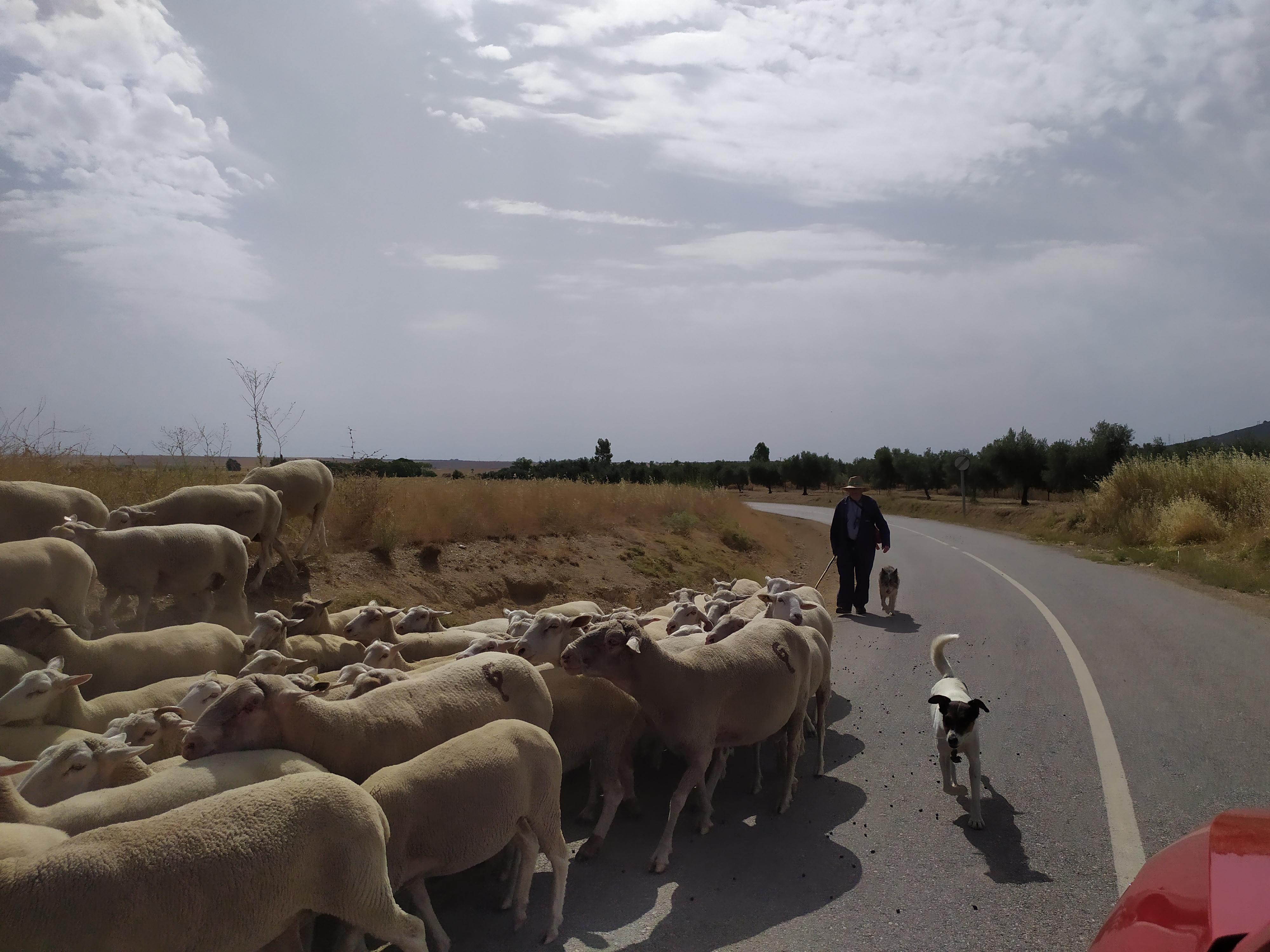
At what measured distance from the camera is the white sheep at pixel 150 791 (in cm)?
377

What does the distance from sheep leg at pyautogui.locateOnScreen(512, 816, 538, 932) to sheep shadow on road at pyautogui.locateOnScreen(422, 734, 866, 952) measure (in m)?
0.06

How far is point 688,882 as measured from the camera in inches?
200

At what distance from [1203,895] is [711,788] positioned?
13.9 feet

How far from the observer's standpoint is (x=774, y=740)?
8273 mm

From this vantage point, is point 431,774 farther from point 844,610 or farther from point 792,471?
point 792,471

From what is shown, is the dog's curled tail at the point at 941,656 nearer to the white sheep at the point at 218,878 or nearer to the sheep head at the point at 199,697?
the white sheep at the point at 218,878

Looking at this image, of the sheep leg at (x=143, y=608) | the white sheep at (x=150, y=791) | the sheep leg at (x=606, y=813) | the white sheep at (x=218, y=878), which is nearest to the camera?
the white sheep at (x=218, y=878)

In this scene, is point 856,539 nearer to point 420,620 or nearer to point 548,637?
point 420,620

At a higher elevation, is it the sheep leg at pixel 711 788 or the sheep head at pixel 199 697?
the sheep head at pixel 199 697

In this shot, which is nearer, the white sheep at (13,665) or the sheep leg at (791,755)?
the white sheep at (13,665)

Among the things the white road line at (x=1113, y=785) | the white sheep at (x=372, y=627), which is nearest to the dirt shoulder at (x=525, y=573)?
the white sheep at (x=372, y=627)

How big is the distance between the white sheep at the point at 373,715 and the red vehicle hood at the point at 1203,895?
375 cm

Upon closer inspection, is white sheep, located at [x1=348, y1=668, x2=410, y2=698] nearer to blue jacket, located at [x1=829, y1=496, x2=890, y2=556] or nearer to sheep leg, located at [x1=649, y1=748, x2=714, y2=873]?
sheep leg, located at [x1=649, y1=748, x2=714, y2=873]

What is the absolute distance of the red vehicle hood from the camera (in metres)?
2.18
